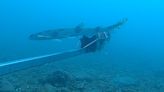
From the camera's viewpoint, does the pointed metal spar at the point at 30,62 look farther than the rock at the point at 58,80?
No

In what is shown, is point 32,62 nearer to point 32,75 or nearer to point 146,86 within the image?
point 32,75

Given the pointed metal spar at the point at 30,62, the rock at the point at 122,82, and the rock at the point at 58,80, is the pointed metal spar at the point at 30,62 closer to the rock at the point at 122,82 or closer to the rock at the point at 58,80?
the rock at the point at 58,80

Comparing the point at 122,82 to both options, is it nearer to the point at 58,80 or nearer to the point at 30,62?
the point at 58,80

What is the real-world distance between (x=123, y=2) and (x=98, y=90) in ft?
596

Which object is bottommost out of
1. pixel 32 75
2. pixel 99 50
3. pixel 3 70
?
pixel 3 70

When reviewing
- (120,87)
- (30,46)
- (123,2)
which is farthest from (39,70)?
(123,2)

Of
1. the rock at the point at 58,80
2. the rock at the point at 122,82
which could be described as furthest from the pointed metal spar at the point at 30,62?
the rock at the point at 122,82

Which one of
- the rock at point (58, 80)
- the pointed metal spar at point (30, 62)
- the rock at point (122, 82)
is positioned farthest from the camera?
the rock at point (122, 82)

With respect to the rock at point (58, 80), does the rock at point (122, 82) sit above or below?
above

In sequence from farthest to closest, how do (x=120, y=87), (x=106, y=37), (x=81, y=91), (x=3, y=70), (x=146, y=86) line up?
(x=146, y=86) → (x=120, y=87) → (x=81, y=91) → (x=106, y=37) → (x=3, y=70)

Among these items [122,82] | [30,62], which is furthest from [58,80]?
[30,62]

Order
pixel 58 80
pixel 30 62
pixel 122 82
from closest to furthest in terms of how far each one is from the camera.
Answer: pixel 30 62
pixel 58 80
pixel 122 82

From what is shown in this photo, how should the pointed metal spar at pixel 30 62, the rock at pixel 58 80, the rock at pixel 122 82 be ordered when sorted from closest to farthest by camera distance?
the pointed metal spar at pixel 30 62 → the rock at pixel 58 80 → the rock at pixel 122 82

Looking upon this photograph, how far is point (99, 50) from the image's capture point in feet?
19.8
